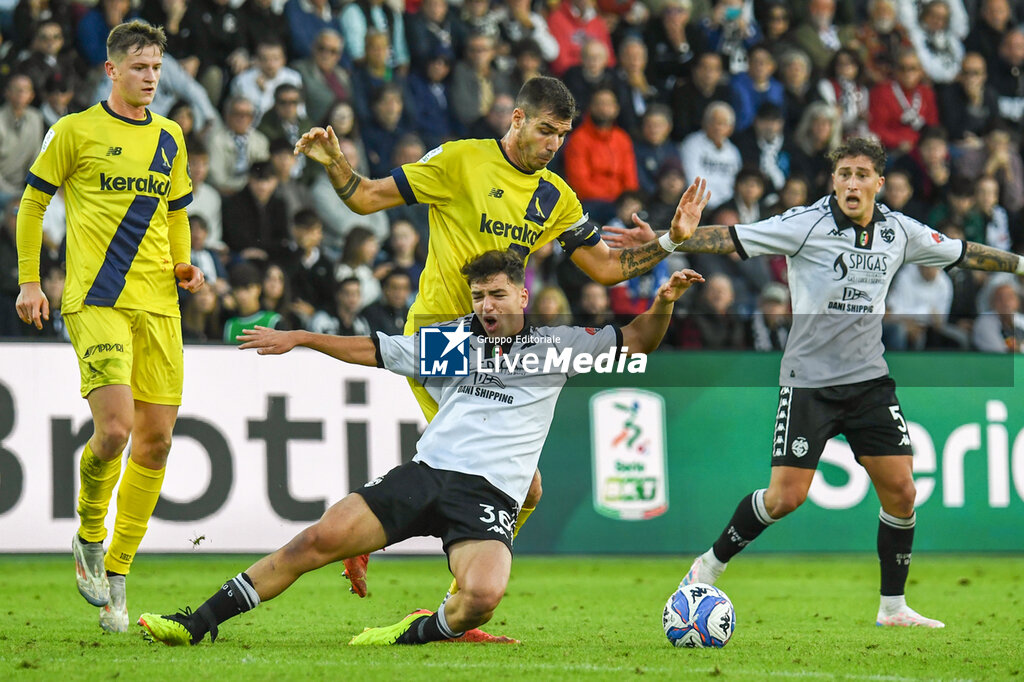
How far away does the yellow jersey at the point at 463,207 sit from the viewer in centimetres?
686

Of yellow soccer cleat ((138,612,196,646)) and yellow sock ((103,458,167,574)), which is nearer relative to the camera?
yellow soccer cleat ((138,612,196,646))

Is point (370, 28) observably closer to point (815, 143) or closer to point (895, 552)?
point (815, 143)

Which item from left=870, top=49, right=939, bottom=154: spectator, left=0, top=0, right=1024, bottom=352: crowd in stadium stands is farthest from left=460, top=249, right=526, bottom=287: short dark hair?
left=870, top=49, right=939, bottom=154: spectator

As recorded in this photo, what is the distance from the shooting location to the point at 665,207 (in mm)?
13906

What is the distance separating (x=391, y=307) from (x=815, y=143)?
5992 mm

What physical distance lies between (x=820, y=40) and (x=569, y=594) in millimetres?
9527

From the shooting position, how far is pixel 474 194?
22.5ft

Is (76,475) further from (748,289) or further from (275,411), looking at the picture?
(748,289)

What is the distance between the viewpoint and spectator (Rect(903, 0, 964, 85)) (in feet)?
55.0

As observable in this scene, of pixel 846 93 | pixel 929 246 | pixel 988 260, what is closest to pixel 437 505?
pixel 929 246

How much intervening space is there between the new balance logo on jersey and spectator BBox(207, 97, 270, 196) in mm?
5487

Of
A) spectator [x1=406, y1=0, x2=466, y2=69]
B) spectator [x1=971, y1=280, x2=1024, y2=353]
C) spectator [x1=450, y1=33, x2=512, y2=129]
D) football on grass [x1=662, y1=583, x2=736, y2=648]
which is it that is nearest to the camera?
football on grass [x1=662, y1=583, x2=736, y2=648]

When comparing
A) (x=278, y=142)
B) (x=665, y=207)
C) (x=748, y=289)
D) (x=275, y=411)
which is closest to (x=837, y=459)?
(x=748, y=289)

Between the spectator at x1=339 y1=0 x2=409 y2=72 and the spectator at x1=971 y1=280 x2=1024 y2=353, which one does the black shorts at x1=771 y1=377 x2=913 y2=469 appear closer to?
the spectator at x1=971 y1=280 x2=1024 y2=353
